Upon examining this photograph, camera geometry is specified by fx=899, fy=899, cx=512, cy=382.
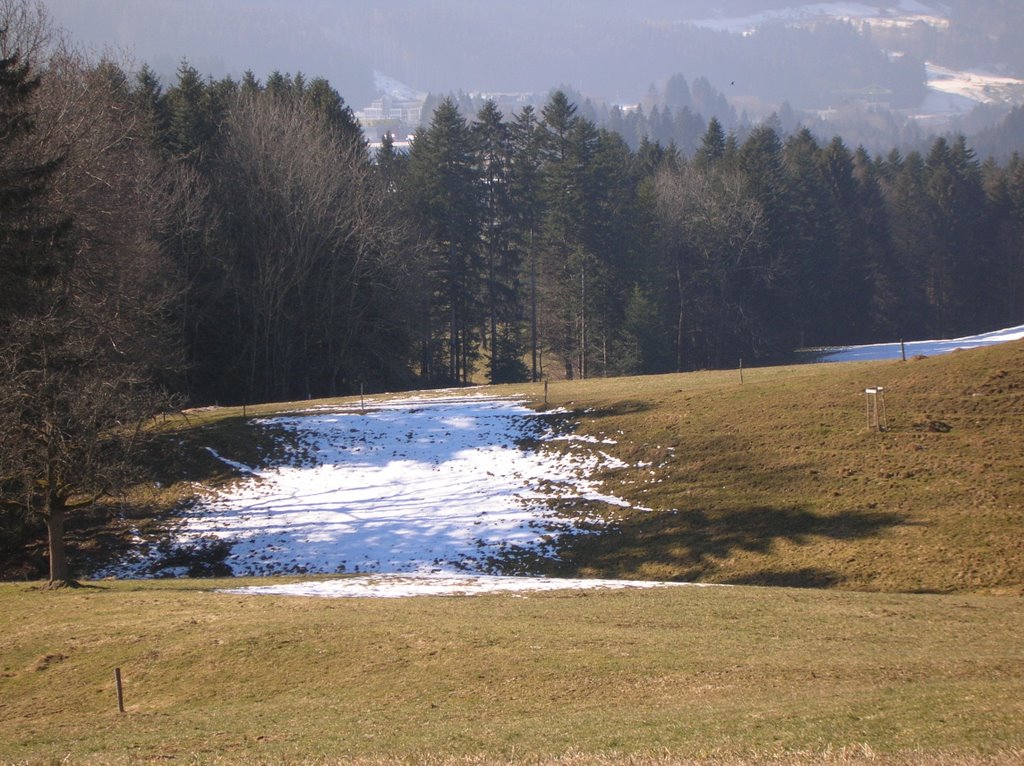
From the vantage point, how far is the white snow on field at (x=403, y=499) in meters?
30.4

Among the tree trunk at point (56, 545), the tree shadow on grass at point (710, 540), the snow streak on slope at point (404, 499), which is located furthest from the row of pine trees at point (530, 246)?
the tree shadow on grass at point (710, 540)

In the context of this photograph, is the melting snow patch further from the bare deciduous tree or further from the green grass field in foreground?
the bare deciduous tree

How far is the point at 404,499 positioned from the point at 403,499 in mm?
39

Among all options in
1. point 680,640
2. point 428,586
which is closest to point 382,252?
point 428,586

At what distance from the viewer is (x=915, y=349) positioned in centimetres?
5959

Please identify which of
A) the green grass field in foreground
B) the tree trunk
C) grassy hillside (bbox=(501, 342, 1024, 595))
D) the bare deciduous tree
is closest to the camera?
the green grass field in foreground

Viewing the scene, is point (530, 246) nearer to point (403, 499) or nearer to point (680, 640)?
point (403, 499)

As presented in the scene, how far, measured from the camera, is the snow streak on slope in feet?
100

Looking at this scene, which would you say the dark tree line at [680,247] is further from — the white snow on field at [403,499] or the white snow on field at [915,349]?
the white snow on field at [403,499]

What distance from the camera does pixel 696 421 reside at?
36.2m

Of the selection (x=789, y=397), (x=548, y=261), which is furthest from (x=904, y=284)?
(x=789, y=397)

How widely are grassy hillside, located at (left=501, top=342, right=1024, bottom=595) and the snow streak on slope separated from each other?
88.5 inches

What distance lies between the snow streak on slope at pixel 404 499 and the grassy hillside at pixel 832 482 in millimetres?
2249

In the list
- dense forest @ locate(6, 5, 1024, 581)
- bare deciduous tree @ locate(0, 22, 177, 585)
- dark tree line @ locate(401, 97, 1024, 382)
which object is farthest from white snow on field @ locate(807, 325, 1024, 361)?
bare deciduous tree @ locate(0, 22, 177, 585)
